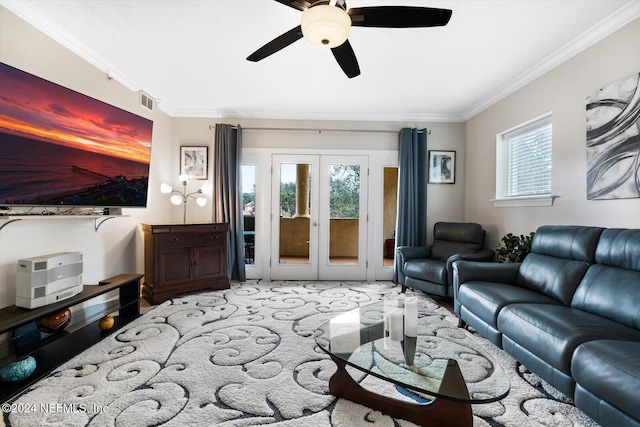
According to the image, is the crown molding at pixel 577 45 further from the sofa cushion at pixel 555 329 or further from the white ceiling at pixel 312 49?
the sofa cushion at pixel 555 329

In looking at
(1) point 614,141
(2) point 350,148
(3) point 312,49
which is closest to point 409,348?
(1) point 614,141

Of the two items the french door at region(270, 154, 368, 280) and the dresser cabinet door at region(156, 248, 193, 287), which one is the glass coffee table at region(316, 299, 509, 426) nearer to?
the dresser cabinet door at region(156, 248, 193, 287)

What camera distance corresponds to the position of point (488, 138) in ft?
13.3

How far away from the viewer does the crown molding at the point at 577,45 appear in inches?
86.9

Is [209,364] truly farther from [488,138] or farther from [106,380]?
[488,138]

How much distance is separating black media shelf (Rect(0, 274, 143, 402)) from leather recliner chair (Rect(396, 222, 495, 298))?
311 cm

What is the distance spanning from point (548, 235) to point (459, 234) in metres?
1.43

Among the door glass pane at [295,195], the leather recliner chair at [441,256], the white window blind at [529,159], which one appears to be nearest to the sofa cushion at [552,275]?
the leather recliner chair at [441,256]

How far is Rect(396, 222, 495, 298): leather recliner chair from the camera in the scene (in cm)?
338

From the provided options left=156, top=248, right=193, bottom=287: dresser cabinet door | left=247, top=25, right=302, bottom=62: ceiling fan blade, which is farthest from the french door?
left=247, top=25, right=302, bottom=62: ceiling fan blade

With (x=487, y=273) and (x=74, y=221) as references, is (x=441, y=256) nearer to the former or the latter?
(x=487, y=273)

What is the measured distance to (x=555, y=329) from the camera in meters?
1.67

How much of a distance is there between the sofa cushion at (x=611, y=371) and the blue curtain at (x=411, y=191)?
3.01 meters

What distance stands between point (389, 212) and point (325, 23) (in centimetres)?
346
